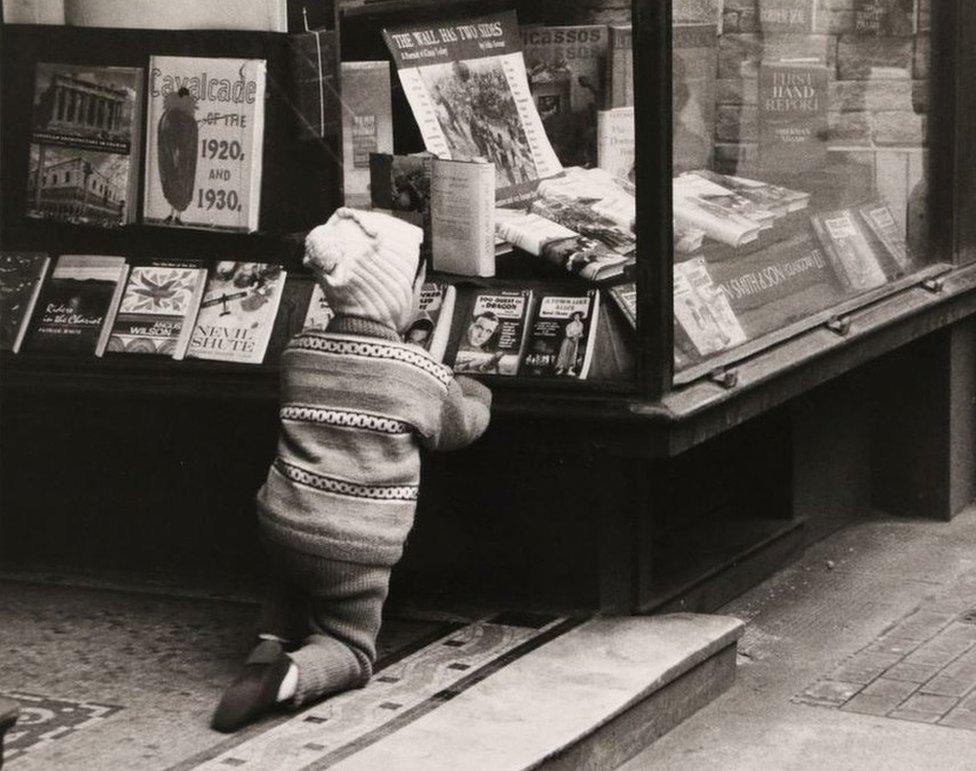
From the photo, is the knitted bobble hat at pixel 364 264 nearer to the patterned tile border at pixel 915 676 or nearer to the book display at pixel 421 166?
the book display at pixel 421 166

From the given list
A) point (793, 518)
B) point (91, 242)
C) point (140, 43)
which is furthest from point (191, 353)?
point (793, 518)

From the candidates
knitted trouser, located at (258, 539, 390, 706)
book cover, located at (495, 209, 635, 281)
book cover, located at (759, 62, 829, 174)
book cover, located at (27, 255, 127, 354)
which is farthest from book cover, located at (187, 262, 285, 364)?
book cover, located at (759, 62, 829, 174)

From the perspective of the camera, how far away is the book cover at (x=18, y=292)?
5600 millimetres

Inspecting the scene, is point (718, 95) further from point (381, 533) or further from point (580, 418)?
point (381, 533)

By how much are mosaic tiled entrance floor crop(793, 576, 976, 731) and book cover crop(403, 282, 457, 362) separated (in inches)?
53.3

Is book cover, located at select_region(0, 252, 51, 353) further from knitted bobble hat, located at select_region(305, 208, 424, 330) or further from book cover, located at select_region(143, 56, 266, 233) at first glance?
knitted bobble hat, located at select_region(305, 208, 424, 330)

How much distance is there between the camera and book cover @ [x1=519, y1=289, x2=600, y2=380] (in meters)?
5.10

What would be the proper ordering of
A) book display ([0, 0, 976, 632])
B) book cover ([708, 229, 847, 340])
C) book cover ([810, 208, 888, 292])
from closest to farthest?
book display ([0, 0, 976, 632]), book cover ([708, 229, 847, 340]), book cover ([810, 208, 888, 292])

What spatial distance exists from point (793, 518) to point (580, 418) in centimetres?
173

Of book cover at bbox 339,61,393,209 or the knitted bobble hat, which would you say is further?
book cover at bbox 339,61,393,209

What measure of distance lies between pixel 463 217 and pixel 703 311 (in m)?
0.72

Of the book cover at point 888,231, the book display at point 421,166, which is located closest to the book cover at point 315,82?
the book display at point 421,166

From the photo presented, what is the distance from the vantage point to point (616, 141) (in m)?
5.51

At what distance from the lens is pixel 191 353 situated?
542 cm
